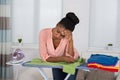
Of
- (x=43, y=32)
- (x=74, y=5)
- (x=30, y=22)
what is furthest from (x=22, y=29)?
(x=43, y=32)

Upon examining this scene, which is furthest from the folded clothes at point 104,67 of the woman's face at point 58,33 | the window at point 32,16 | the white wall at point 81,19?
the window at point 32,16

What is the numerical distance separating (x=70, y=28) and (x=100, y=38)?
2.12 m

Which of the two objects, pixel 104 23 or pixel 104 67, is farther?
pixel 104 23

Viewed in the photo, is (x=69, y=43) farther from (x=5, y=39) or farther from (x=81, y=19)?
(x=5, y=39)

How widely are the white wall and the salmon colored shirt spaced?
6.43 ft

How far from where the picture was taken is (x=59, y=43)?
211 cm

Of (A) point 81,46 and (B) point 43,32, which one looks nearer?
(B) point 43,32

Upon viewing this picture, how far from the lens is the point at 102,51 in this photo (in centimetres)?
395

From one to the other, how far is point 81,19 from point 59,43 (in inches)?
78.7

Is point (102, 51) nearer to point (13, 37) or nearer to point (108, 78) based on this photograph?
point (108, 78)

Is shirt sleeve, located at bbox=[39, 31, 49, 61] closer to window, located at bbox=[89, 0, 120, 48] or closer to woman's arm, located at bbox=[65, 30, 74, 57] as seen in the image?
woman's arm, located at bbox=[65, 30, 74, 57]

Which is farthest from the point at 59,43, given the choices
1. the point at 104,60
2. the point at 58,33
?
the point at 104,60

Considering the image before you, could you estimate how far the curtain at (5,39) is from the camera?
4.04 m

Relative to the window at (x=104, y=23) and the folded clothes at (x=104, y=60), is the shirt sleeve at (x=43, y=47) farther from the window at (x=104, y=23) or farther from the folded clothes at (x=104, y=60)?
the window at (x=104, y=23)
